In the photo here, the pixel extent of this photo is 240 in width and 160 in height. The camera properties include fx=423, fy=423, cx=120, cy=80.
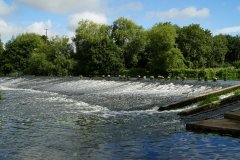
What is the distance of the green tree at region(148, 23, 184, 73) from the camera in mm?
83000

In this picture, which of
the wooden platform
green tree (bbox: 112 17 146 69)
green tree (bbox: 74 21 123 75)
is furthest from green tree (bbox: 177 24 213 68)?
the wooden platform

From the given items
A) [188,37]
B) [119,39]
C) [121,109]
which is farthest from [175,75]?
[121,109]

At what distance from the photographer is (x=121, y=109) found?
25484mm

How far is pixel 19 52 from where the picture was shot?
12525 centimetres

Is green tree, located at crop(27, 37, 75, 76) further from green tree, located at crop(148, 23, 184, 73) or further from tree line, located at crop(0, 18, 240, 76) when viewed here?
green tree, located at crop(148, 23, 184, 73)

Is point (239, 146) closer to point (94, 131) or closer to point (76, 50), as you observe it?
point (94, 131)

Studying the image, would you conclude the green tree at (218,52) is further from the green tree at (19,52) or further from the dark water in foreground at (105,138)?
the dark water in foreground at (105,138)

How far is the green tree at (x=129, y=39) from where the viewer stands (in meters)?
97.4

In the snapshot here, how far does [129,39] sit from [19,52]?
4116cm

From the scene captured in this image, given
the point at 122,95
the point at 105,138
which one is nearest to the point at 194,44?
the point at 122,95

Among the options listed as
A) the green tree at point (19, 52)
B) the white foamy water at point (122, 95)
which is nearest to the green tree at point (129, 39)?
the green tree at point (19, 52)

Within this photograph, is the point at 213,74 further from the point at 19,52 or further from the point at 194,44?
the point at 19,52

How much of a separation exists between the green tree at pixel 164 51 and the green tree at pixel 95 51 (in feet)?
37.1

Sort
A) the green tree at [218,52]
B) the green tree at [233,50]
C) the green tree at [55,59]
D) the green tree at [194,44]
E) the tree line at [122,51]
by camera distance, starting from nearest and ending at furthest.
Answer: the tree line at [122,51] → the green tree at [55,59] → the green tree at [194,44] → the green tree at [218,52] → the green tree at [233,50]
